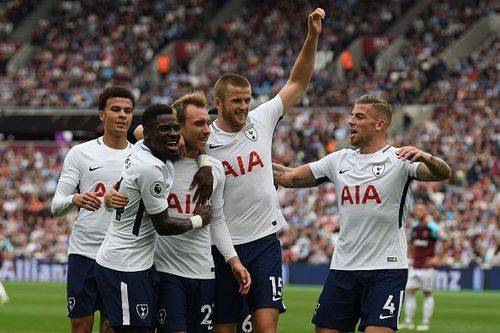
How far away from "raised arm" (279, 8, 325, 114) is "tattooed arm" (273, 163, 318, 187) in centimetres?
54

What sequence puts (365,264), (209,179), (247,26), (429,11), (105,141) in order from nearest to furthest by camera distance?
(209,179)
(365,264)
(105,141)
(429,11)
(247,26)

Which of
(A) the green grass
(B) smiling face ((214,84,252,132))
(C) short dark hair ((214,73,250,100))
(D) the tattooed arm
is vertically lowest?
(A) the green grass

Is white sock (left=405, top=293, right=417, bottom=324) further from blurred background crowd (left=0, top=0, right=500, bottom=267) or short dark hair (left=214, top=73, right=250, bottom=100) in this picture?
blurred background crowd (left=0, top=0, right=500, bottom=267)

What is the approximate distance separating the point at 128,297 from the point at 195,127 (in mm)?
1454

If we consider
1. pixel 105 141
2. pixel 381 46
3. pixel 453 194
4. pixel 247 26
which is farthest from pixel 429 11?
pixel 105 141

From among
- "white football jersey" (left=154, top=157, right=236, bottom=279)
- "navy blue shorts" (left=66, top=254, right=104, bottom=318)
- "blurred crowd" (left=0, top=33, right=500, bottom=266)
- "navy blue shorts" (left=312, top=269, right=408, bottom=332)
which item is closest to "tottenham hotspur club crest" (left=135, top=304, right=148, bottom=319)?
"white football jersey" (left=154, top=157, right=236, bottom=279)

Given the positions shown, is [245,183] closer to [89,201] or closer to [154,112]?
[89,201]

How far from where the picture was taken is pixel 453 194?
113 feet

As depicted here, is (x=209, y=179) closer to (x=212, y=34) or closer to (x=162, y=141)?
(x=162, y=141)

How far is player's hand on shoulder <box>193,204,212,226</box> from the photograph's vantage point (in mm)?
9500

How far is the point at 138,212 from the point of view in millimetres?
9133

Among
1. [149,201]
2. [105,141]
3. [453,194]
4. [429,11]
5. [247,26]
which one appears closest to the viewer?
[149,201]

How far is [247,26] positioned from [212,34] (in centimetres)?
202

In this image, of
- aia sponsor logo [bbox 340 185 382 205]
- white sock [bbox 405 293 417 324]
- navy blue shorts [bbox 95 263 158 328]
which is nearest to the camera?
navy blue shorts [bbox 95 263 158 328]
